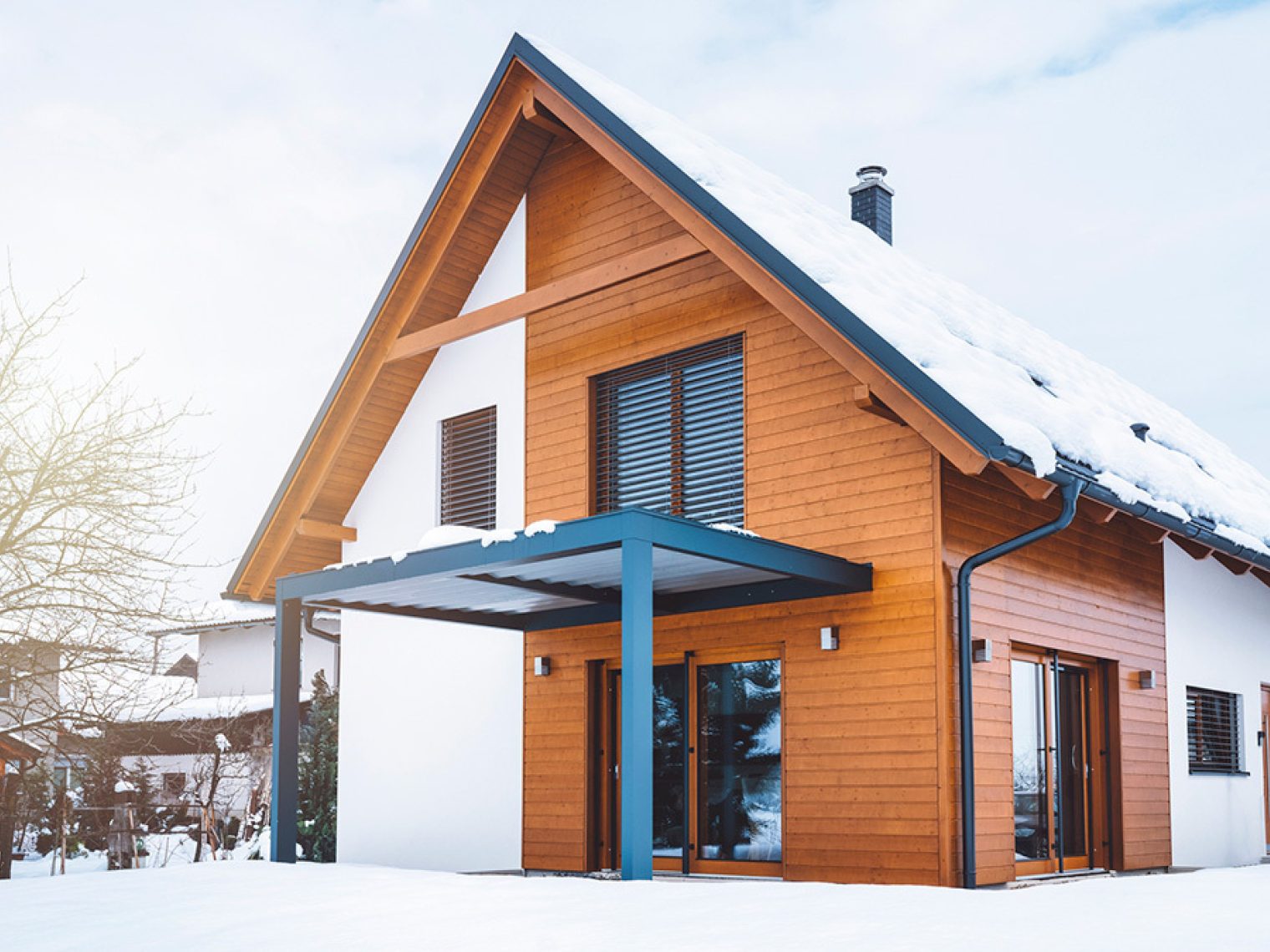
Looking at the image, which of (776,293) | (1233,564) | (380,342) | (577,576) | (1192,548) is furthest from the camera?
(1233,564)

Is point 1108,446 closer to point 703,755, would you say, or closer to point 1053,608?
point 1053,608

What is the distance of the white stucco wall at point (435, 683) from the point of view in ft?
41.0

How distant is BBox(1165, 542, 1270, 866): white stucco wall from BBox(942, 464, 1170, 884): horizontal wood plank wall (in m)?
0.29

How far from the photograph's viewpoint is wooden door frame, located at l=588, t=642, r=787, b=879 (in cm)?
1041

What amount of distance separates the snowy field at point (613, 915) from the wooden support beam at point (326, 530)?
5.13m

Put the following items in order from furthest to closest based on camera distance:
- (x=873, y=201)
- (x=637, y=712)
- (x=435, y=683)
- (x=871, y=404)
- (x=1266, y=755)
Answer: (x=873, y=201)
(x=1266, y=755)
(x=435, y=683)
(x=871, y=404)
(x=637, y=712)

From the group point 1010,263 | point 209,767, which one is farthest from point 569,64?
point 1010,263

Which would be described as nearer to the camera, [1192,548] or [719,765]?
[719,765]

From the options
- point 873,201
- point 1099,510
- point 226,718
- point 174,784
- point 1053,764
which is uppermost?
point 873,201

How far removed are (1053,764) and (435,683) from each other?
5.49m

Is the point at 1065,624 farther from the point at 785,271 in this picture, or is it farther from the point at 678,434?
the point at 785,271

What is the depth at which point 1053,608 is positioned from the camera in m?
10.9

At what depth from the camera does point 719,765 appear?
1075 cm

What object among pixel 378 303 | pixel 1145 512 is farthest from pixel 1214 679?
pixel 378 303
